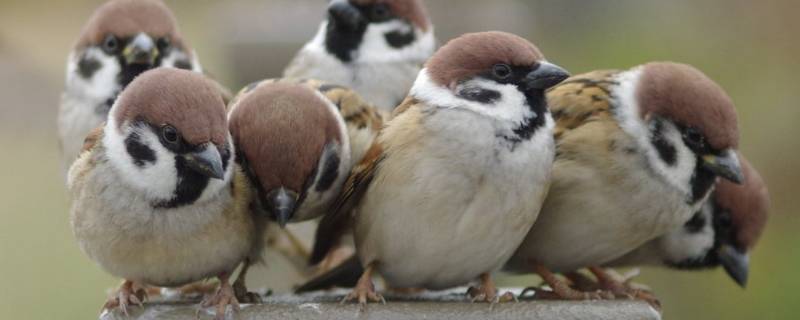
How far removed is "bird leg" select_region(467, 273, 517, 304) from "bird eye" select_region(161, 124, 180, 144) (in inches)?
33.9

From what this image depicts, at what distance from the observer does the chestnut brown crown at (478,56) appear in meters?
3.03

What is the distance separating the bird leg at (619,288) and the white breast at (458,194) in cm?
52

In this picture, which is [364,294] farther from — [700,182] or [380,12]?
[380,12]

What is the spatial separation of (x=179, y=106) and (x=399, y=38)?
136 centimetres

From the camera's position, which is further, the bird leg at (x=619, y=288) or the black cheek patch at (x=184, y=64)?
the black cheek patch at (x=184, y=64)

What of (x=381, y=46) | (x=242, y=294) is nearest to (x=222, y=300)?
(x=242, y=294)

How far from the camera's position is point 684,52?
7.49 meters

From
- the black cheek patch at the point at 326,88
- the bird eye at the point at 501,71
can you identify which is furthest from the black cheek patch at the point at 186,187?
the bird eye at the point at 501,71

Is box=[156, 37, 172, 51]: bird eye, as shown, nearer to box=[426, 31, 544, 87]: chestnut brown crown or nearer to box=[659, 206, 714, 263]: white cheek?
box=[426, 31, 544, 87]: chestnut brown crown

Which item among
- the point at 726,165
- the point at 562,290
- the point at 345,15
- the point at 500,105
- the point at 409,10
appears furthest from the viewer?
the point at 409,10

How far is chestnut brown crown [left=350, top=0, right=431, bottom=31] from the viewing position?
158 inches

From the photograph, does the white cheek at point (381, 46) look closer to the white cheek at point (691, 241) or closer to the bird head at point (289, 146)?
the bird head at point (289, 146)

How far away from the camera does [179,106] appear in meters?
2.86

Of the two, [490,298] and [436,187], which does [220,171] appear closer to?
[436,187]
